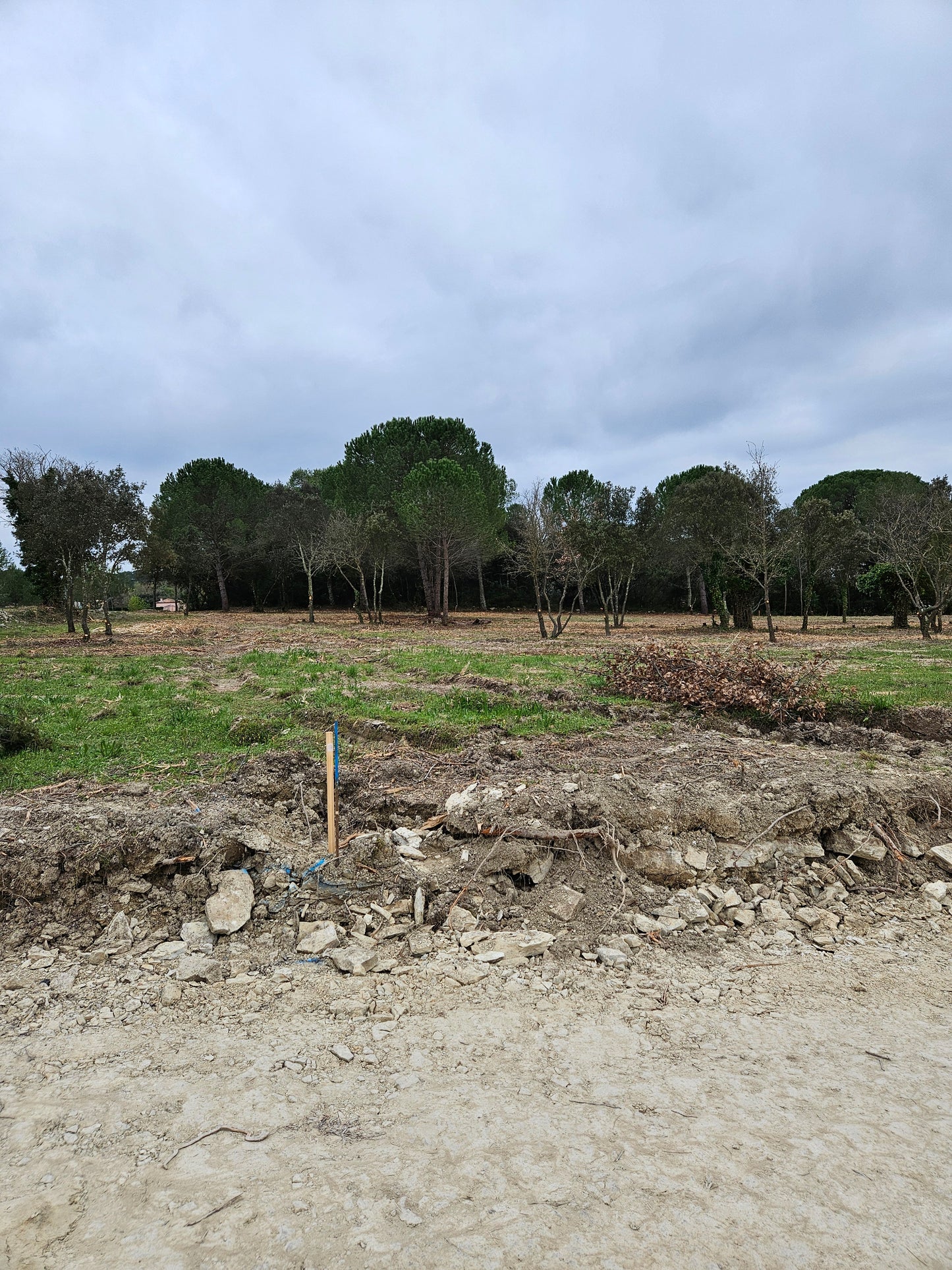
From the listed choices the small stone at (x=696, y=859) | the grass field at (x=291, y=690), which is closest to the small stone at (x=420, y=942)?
the small stone at (x=696, y=859)

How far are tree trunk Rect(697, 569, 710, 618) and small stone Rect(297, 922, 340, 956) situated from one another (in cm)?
4651

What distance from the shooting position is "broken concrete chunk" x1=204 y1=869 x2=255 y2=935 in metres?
4.66

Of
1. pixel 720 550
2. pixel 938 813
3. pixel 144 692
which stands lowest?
pixel 938 813

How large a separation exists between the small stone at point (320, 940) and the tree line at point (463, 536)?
20930mm

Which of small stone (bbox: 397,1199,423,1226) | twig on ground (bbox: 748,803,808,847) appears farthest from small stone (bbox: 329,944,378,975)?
twig on ground (bbox: 748,803,808,847)

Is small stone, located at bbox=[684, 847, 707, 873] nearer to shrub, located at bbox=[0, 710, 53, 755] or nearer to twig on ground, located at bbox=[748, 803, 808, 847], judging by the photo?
twig on ground, located at bbox=[748, 803, 808, 847]

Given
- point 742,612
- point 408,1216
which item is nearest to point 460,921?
point 408,1216

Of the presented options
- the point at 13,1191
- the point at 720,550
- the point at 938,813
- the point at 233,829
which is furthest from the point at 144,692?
the point at 720,550

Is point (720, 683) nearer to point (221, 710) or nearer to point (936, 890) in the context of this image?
point (936, 890)

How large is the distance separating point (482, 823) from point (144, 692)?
26.8ft

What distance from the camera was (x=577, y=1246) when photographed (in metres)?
2.32

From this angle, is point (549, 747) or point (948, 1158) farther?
point (549, 747)

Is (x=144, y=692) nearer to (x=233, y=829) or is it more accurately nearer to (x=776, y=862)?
(x=233, y=829)

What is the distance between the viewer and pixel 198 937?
4582 mm
